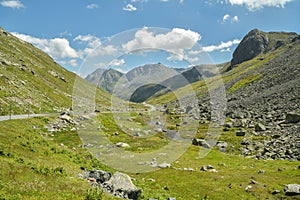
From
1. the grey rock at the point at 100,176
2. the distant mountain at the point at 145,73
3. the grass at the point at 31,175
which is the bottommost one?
the grey rock at the point at 100,176

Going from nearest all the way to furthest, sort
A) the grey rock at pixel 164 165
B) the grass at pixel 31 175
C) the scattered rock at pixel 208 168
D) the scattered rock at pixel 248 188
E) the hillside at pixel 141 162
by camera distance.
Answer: the grass at pixel 31 175 → the hillside at pixel 141 162 → the scattered rock at pixel 248 188 → the grey rock at pixel 164 165 → the scattered rock at pixel 208 168

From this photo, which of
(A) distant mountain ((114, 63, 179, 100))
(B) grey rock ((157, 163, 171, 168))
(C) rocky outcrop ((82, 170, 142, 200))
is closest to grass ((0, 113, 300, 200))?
(B) grey rock ((157, 163, 171, 168))

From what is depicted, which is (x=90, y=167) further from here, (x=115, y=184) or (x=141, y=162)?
(x=141, y=162)

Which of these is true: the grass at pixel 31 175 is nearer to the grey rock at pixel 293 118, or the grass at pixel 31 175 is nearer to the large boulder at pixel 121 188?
the large boulder at pixel 121 188

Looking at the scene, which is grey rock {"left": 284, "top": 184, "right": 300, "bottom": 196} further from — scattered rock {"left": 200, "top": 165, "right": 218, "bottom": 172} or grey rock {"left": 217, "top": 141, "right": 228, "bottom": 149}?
grey rock {"left": 217, "top": 141, "right": 228, "bottom": 149}

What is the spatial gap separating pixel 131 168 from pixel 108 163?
3.22 m

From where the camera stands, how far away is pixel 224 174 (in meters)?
33.8

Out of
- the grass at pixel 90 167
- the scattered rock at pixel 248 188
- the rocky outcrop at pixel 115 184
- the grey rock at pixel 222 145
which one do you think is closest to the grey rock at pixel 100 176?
the rocky outcrop at pixel 115 184

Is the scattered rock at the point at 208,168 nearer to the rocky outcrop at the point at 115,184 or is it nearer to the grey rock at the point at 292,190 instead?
the grey rock at the point at 292,190

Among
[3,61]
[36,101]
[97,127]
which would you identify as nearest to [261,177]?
[97,127]

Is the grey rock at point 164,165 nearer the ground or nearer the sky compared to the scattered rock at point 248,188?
nearer the sky

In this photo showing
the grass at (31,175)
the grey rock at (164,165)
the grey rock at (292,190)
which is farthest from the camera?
the grey rock at (164,165)

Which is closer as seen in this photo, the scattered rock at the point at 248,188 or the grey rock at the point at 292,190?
the grey rock at the point at 292,190

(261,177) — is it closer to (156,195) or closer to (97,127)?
(156,195)
